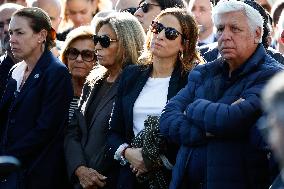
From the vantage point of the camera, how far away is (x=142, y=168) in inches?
219

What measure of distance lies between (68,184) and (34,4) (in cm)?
367

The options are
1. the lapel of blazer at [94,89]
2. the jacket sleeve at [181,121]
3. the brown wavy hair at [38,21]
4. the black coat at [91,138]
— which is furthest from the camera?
the brown wavy hair at [38,21]

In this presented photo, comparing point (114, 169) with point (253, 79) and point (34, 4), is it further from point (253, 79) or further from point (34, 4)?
point (34, 4)

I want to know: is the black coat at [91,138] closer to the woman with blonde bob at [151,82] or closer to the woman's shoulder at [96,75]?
the woman's shoulder at [96,75]

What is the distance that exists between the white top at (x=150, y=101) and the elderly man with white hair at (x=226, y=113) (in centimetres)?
47

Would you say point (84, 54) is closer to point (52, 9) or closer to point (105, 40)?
point (105, 40)

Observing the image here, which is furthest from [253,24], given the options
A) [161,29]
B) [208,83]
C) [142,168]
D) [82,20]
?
[82,20]

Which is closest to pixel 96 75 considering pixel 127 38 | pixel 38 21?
pixel 127 38

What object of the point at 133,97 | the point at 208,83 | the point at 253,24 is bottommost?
the point at 133,97

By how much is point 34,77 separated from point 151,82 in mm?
1311

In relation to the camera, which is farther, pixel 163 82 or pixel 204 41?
pixel 204 41

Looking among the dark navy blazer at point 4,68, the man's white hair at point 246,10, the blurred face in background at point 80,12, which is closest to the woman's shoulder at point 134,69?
the man's white hair at point 246,10

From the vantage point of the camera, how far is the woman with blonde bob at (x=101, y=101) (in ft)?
20.6

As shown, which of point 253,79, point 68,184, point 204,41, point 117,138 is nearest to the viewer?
point 253,79
